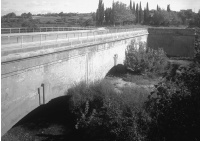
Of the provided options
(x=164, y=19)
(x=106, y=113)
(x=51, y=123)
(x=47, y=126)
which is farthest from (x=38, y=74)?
(x=164, y=19)

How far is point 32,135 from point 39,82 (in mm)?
4482

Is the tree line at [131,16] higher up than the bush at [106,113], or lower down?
higher up

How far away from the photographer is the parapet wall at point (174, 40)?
115 ft

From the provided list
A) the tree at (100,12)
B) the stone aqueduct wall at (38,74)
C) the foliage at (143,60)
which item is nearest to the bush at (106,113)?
the stone aqueduct wall at (38,74)

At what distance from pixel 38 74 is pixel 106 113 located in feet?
14.5

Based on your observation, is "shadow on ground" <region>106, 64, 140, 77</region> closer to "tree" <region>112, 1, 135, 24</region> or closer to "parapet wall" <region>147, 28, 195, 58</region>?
"parapet wall" <region>147, 28, 195, 58</region>

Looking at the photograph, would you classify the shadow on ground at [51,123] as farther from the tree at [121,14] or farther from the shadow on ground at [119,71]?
the tree at [121,14]

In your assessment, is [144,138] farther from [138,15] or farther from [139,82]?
[138,15]

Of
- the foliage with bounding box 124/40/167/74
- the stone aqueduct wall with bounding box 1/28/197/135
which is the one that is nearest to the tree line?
the foliage with bounding box 124/40/167/74

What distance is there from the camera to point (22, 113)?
9.65 meters

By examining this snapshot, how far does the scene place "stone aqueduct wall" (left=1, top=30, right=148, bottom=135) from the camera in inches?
344

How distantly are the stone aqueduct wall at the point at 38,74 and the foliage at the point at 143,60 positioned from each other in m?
8.71

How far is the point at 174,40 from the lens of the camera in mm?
35875

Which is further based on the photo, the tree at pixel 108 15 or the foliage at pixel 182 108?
the tree at pixel 108 15
